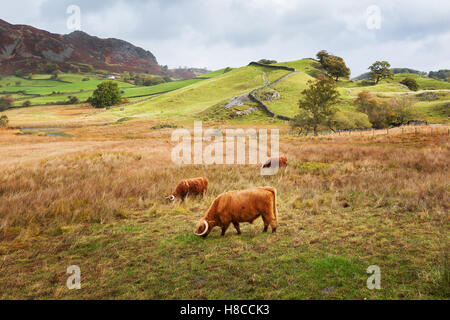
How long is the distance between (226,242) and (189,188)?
5.23 m

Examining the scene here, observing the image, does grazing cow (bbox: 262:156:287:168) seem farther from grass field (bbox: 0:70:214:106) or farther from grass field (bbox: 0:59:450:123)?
grass field (bbox: 0:70:214:106)

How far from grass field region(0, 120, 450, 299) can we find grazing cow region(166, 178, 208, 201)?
1.80 feet

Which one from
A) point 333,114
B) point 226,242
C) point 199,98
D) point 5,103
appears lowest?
point 226,242

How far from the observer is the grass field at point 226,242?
4680 millimetres

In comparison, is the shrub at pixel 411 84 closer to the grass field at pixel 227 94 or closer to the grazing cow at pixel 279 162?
the grass field at pixel 227 94

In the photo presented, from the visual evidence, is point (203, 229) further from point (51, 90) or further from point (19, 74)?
point (19, 74)

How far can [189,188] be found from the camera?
11594mm

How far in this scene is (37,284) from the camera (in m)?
5.00

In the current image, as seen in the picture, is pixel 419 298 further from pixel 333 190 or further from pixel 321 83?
pixel 321 83

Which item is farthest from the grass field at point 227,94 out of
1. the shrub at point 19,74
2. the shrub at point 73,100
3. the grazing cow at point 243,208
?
the grazing cow at point 243,208

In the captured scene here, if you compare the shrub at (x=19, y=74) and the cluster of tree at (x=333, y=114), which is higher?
the shrub at (x=19, y=74)

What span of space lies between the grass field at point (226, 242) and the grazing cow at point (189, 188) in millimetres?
548

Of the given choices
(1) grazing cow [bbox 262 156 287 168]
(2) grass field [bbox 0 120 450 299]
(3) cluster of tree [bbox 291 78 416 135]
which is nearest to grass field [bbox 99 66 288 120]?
(3) cluster of tree [bbox 291 78 416 135]

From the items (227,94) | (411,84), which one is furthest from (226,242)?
(411,84)
